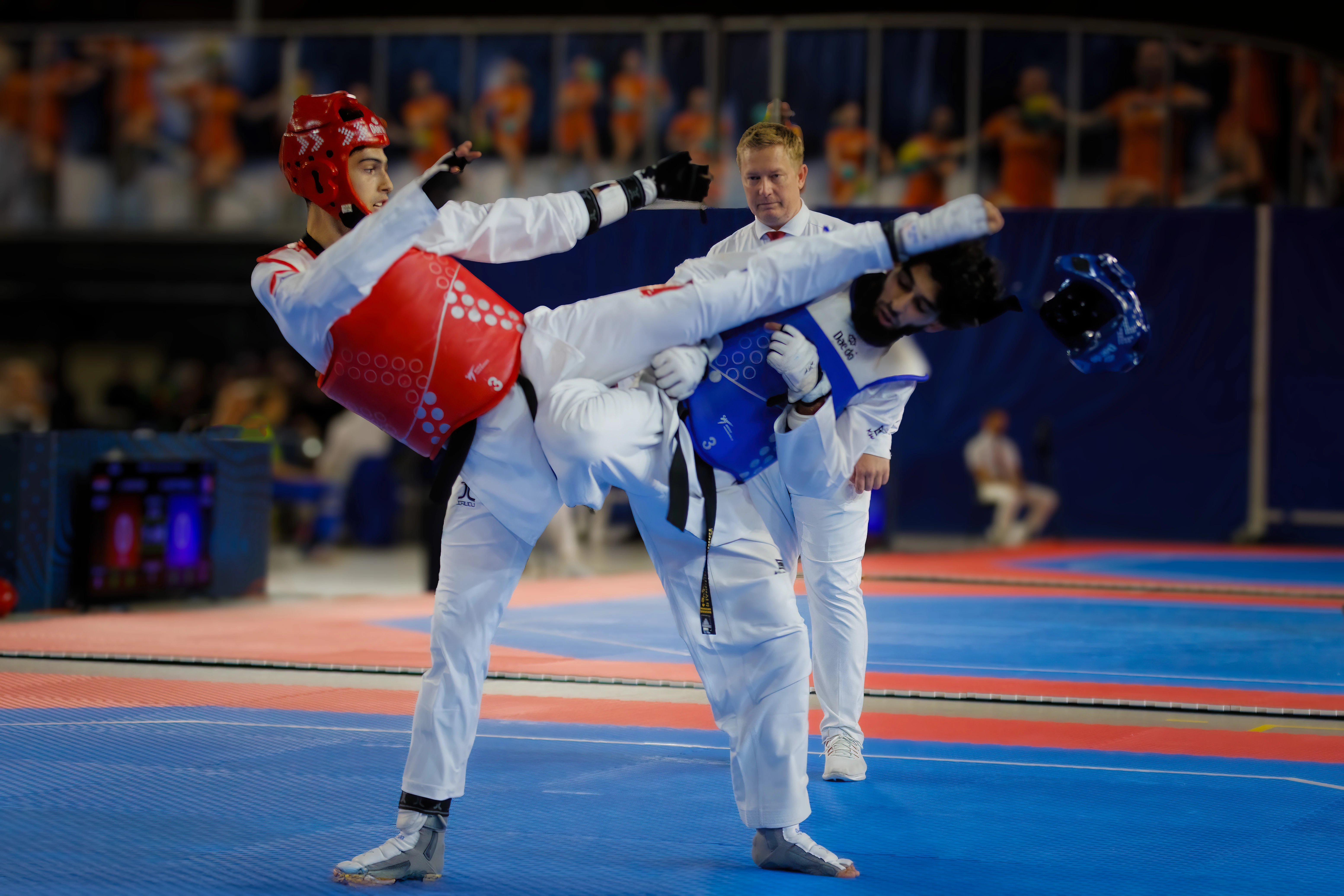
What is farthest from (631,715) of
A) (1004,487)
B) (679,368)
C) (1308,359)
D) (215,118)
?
(215,118)

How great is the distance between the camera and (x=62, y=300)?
16203 millimetres

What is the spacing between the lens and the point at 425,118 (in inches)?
520

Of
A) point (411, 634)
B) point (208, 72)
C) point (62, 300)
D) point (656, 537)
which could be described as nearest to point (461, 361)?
point (656, 537)

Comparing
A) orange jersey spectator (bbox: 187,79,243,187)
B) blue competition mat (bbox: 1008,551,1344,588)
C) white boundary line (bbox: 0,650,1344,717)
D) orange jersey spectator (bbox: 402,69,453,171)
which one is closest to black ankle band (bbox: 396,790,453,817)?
white boundary line (bbox: 0,650,1344,717)

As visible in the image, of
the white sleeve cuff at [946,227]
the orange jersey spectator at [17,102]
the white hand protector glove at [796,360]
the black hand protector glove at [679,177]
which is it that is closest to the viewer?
the white sleeve cuff at [946,227]

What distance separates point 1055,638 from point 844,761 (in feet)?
11.1

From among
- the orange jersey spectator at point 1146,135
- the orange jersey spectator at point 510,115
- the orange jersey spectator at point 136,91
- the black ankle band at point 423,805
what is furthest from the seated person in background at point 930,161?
the black ankle band at point 423,805

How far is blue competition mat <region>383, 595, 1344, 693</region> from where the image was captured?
596cm

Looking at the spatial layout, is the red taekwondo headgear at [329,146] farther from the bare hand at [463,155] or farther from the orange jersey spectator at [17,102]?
the orange jersey spectator at [17,102]

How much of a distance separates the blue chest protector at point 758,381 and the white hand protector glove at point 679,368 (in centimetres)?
8

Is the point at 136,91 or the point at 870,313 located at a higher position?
the point at 136,91

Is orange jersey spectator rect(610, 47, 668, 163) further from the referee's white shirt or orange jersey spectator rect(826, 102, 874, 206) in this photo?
the referee's white shirt

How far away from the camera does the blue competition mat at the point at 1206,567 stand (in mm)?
10141

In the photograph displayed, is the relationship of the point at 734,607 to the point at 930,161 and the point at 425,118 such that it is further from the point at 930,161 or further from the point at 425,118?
the point at 425,118
